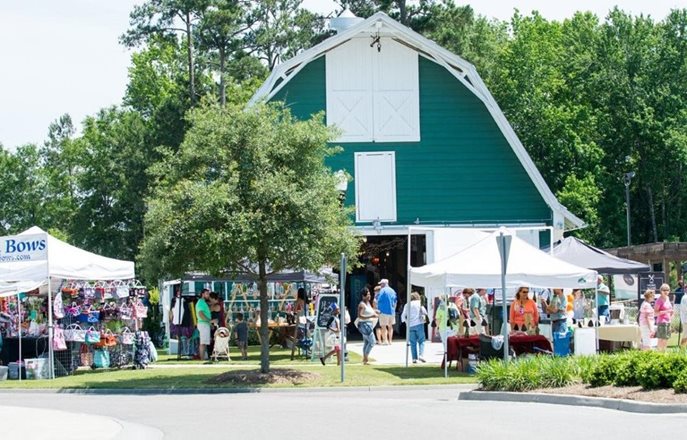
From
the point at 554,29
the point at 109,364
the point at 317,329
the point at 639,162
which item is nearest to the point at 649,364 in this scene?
the point at 317,329

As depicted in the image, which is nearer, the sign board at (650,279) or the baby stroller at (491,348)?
the baby stroller at (491,348)

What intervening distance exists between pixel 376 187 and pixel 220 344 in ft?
34.2

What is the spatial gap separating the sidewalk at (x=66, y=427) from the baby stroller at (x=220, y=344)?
11.0 m

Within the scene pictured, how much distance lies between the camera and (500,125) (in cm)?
3806

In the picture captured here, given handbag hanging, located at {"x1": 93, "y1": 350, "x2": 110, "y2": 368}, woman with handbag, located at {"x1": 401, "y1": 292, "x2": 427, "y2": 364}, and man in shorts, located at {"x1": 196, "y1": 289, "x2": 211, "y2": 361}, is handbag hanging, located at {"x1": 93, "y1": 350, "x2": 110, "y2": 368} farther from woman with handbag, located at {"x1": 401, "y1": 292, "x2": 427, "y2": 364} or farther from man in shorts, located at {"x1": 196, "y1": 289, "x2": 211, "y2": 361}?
woman with handbag, located at {"x1": 401, "y1": 292, "x2": 427, "y2": 364}

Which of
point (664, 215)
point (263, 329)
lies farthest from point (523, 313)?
point (664, 215)

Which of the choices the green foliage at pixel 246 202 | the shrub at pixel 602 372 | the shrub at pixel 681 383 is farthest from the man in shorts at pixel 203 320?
the shrub at pixel 681 383

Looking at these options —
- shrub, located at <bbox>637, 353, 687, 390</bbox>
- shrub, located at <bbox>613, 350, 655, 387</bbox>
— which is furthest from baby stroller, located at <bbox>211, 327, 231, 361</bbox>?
shrub, located at <bbox>637, 353, 687, 390</bbox>

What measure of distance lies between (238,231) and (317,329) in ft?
21.4

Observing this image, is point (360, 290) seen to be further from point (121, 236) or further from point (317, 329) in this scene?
point (121, 236)

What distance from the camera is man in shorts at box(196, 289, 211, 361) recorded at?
97.8 feet

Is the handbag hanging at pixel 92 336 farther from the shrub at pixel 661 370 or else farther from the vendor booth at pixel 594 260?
the shrub at pixel 661 370

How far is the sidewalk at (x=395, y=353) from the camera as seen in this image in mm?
28594

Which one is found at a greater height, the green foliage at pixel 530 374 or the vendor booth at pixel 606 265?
the vendor booth at pixel 606 265
